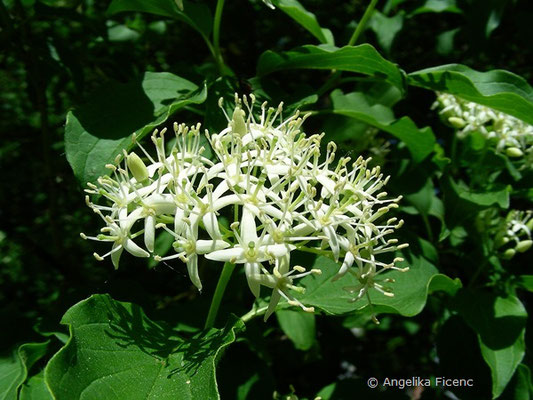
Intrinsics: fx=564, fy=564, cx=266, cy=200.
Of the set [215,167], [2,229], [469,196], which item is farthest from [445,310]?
[2,229]

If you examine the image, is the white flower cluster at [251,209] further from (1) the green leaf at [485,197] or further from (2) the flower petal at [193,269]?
(1) the green leaf at [485,197]

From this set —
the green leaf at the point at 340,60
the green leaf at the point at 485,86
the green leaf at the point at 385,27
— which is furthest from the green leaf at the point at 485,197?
the green leaf at the point at 385,27

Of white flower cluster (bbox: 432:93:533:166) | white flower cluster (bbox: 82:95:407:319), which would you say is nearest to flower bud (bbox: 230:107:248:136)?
white flower cluster (bbox: 82:95:407:319)

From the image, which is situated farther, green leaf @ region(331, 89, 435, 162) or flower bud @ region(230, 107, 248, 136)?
green leaf @ region(331, 89, 435, 162)

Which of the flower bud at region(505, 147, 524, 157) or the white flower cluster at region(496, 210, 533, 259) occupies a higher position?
the flower bud at region(505, 147, 524, 157)

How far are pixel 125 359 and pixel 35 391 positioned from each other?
13.2 inches

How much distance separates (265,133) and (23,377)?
2.50 feet

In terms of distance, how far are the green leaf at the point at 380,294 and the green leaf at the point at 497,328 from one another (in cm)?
15

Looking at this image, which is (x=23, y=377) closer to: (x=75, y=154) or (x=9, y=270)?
(x=75, y=154)

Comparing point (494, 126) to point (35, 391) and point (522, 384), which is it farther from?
point (35, 391)

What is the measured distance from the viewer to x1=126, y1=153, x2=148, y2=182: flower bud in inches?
46.2

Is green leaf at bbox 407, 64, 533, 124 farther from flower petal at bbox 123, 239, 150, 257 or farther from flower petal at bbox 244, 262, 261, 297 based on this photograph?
flower petal at bbox 123, 239, 150, 257

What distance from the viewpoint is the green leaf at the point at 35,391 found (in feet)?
4.06

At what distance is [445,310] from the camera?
1.84 meters
